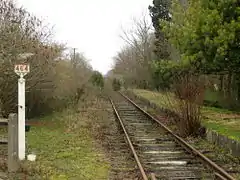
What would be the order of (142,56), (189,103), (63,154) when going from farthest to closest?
1. (142,56)
2. (189,103)
3. (63,154)

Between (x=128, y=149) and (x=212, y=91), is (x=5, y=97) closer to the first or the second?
(x=128, y=149)

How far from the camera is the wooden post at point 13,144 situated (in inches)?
336

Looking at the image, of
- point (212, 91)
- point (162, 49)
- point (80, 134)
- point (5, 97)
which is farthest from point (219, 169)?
point (162, 49)

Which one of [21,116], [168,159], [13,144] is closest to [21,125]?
[21,116]

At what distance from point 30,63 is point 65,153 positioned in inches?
240

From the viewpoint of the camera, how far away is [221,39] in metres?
18.4

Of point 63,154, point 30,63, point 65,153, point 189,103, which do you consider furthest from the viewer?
point 30,63

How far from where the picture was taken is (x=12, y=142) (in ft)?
28.9

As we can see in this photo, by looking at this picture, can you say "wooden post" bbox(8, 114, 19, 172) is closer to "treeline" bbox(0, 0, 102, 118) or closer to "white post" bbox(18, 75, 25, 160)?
"white post" bbox(18, 75, 25, 160)

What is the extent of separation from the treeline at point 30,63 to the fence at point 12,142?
3459 mm

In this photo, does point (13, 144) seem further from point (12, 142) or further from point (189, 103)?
point (189, 103)

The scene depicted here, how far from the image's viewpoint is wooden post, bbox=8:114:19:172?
8.54 m

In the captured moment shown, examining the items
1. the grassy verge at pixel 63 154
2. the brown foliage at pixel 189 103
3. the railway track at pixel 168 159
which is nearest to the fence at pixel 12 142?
the grassy verge at pixel 63 154

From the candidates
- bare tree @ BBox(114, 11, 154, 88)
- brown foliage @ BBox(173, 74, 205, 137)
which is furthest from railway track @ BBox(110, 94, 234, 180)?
bare tree @ BBox(114, 11, 154, 88)
